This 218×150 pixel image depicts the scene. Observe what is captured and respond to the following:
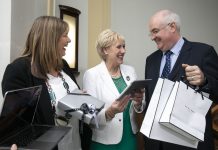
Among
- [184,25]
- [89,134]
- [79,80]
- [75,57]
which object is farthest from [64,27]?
[184,25]

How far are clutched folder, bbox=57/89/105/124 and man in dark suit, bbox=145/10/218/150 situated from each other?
468 millimetres

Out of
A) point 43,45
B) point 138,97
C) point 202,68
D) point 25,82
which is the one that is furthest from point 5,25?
point 202,68

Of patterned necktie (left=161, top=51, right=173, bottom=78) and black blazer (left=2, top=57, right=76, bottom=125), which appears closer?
black blazer (left=2, top=57, right=76, bottom=125)

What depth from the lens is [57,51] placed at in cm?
162

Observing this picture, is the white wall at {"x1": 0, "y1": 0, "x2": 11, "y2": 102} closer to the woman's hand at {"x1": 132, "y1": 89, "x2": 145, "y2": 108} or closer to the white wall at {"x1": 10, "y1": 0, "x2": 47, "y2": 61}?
the white wall at {"x1": 10, "y1": 0, "x2": 47, "y2": 61}

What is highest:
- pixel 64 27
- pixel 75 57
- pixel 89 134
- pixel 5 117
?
pixel 64 27

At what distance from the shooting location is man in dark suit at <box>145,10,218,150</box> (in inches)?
61.1

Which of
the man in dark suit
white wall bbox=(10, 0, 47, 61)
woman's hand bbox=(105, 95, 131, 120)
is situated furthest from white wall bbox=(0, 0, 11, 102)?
the man in dark suit

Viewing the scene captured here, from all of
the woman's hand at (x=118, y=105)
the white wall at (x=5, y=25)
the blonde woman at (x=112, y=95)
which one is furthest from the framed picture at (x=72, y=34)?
the woman's hand at (x=118, y=105)

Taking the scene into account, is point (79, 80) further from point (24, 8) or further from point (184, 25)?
point (184, 25)

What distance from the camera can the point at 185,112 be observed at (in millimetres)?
1388

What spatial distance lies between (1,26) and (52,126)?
0.76m

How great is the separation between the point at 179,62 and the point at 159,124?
50 cm

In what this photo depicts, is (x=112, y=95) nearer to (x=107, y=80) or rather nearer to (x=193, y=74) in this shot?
(x=107, y=80)
